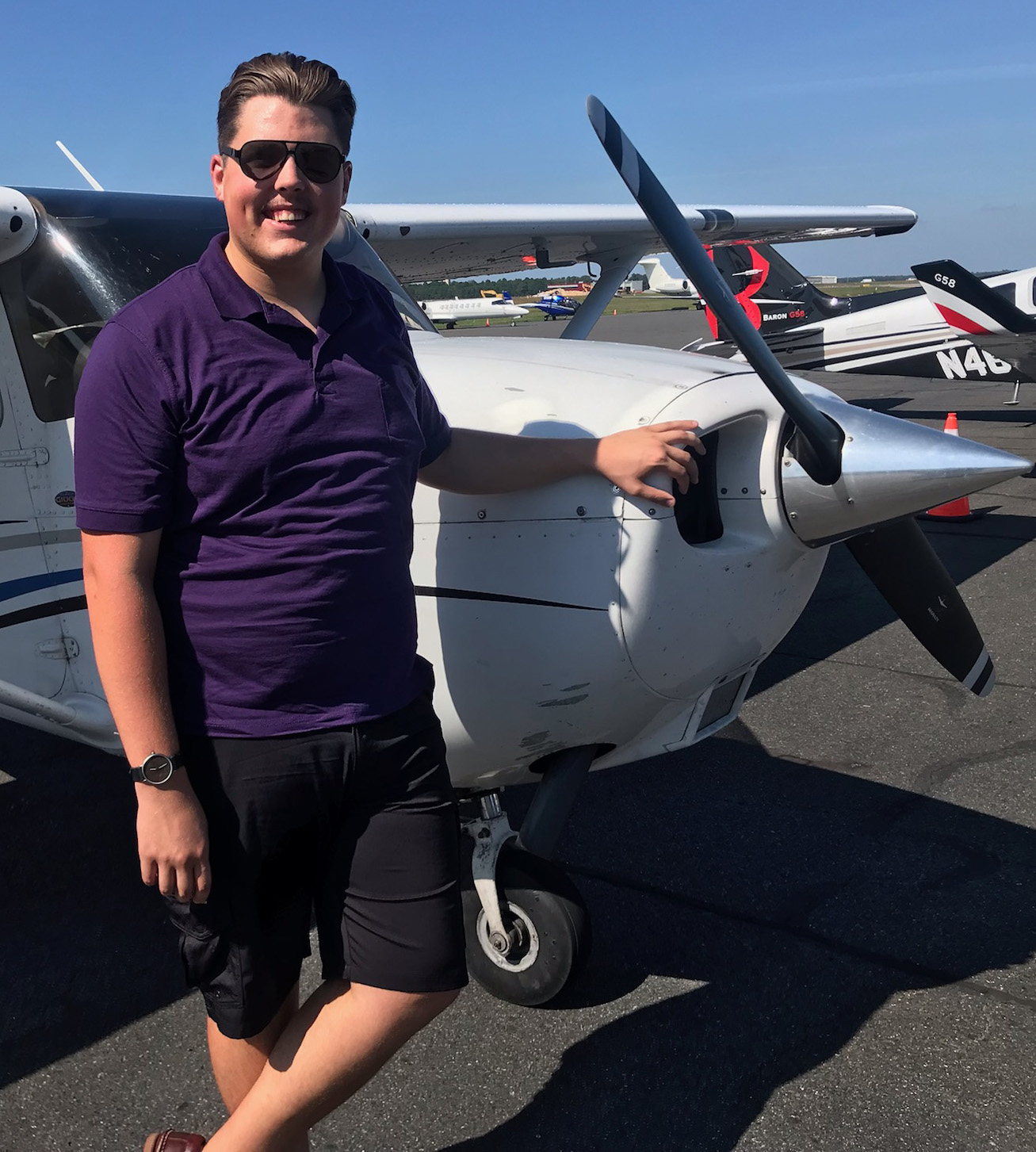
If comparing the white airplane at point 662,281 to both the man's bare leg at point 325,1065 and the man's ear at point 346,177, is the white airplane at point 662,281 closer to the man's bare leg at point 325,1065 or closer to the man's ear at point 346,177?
the man's ear at point 346,177

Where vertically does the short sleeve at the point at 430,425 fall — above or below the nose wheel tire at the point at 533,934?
above

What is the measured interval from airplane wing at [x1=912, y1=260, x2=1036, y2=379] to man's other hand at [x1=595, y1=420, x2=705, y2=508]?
11257 millimetres

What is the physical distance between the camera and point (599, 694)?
228 centimetres

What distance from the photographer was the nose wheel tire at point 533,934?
8.53ft

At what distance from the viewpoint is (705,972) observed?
281 centimetres

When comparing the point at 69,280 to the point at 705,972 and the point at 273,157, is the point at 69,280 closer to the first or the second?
the point at 273,157

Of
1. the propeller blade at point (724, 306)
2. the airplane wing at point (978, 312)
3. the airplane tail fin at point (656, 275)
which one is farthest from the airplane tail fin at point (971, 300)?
the airplane tail fin at point (656, 275)

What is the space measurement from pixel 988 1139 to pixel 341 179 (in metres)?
2.20

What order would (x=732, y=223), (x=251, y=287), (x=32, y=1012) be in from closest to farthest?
(x=251, y=287)
(x=32, y=1012)
(x=732, y=223)

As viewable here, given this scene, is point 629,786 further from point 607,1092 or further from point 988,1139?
point 988,1139

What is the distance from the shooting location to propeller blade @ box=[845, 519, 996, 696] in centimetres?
289

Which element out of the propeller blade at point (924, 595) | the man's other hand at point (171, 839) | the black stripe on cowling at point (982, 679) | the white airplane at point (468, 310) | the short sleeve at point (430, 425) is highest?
the short sleeve at point (430, 425)

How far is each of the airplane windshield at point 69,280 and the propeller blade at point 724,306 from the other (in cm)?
129

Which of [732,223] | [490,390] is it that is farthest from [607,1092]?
[732,223]
